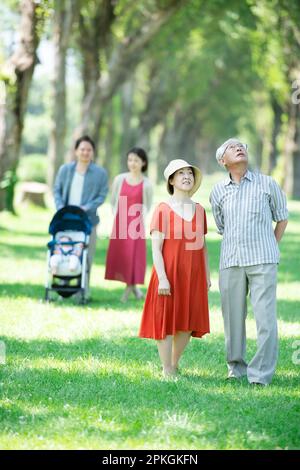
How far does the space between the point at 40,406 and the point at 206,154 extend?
76810mm

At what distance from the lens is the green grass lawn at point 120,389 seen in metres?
6.79

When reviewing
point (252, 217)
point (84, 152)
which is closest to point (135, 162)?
point (84, 152)

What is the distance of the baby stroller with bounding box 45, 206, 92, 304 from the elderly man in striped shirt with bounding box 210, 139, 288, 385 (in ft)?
15.3

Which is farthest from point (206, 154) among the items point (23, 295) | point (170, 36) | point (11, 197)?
point (23, 295)

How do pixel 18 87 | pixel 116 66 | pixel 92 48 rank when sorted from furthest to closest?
1. pixel 116 66
2. pixel 92 48
3. pixel 18 87

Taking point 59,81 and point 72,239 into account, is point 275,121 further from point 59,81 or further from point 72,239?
point 72,239

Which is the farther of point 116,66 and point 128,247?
point 116,66

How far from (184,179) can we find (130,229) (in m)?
5.39

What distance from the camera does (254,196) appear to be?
8.80m

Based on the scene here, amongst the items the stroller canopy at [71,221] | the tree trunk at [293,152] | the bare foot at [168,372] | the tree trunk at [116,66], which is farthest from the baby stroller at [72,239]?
the tree trunk at [293,152]

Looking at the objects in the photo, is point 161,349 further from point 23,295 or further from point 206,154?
point 206,154

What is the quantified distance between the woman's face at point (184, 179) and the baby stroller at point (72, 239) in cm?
472

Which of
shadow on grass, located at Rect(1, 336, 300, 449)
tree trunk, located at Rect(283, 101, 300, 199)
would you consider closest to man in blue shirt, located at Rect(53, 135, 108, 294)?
shadow on grass, located at Rect(1, 336, 300, 449)

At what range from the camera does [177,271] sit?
8.78 metres
